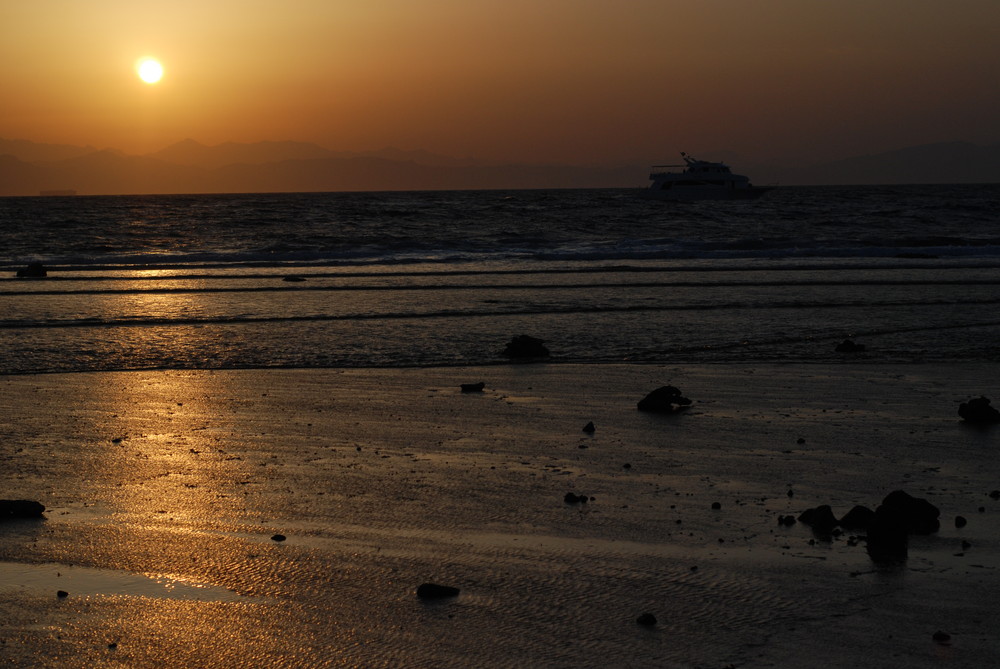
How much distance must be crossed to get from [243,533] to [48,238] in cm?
5544

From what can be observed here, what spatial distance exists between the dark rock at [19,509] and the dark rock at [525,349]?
27.1ft

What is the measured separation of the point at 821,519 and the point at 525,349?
8124 mm

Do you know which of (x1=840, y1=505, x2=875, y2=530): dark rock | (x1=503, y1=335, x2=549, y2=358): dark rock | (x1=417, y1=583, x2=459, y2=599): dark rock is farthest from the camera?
(x1=503, y1=335, x2=549, y2=358): dark rock

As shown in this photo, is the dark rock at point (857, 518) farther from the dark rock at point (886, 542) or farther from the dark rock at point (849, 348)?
the dark rock at point (849, 348)

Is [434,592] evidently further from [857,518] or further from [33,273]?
[33,273]

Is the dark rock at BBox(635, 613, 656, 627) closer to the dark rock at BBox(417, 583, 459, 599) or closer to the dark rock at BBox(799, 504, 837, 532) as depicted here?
the dark rock at BBox(417, 583, 459, 599)

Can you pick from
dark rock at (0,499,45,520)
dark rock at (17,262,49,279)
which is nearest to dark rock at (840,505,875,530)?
dark rock at (0,499,45,520)

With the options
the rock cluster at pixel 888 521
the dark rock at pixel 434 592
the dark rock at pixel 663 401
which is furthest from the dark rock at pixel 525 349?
the dark rock at pixel 434 592

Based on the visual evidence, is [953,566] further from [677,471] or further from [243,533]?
[243,533]

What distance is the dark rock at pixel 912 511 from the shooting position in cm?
614

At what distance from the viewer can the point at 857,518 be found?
6297mm

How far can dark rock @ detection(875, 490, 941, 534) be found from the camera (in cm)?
614

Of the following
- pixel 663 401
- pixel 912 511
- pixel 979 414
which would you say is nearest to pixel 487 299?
pixel 663 401

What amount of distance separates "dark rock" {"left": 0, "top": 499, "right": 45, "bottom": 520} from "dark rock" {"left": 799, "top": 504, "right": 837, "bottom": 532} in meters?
5.14
